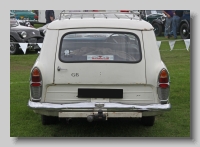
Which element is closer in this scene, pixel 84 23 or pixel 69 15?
pixel 84 23

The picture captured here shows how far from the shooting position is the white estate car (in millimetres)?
5891

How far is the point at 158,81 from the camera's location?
6000 mm

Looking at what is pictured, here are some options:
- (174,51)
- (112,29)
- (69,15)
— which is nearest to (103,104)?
(112,29)

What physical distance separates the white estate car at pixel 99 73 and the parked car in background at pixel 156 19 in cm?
1549

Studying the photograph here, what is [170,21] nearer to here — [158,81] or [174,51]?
[174,51]

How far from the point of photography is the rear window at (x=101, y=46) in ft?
20.1

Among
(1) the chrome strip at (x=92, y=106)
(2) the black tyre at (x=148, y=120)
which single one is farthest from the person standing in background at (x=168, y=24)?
(1) the chrome strip at (x=92, y=106)

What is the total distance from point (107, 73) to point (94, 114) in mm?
600

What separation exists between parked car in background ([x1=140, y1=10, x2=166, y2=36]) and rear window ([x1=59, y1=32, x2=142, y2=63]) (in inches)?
609

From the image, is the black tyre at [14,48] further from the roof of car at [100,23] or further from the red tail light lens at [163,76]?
the red tail light lens at [163,76]

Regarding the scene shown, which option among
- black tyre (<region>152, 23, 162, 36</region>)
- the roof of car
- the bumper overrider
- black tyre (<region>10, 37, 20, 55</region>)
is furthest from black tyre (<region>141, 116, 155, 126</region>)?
black tyre (<region>152, 23, 162, 36</region>)

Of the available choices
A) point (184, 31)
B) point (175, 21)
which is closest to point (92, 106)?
point (184, 31)

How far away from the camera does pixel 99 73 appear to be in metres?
5.94

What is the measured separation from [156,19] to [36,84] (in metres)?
19.6
